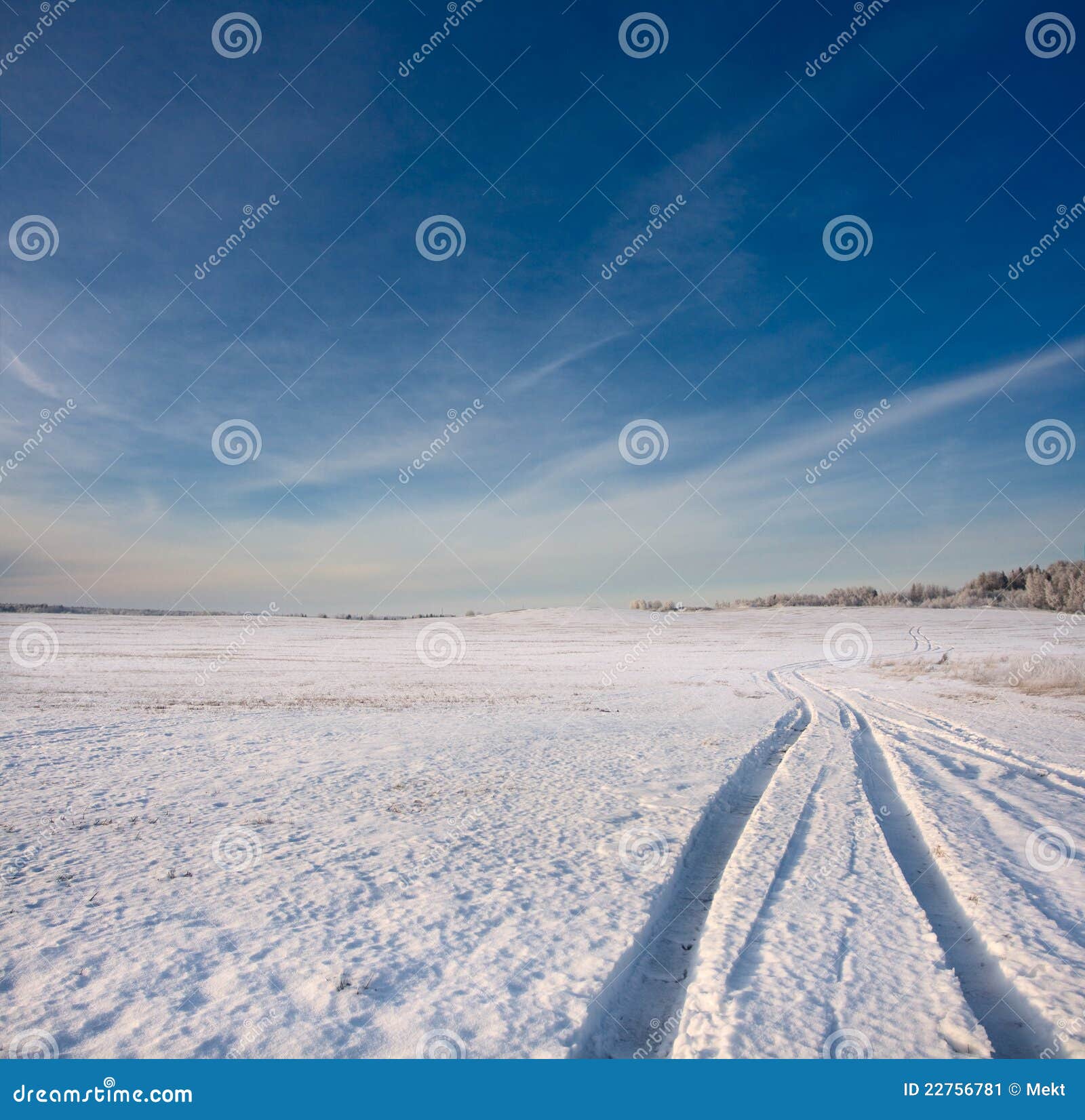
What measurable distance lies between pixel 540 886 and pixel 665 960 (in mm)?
1654

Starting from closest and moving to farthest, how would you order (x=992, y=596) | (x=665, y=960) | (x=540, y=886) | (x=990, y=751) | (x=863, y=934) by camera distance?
(x=665, y=960)
(x=863, y=934)
(x=540, y=886)
(x=990, y=751)
(x=992, y=596)

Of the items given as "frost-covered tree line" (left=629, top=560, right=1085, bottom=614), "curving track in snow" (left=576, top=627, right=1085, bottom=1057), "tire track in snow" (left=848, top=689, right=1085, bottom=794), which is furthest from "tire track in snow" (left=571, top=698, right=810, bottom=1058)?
"frost-covered tree line" (left=629, top=560, right=1085, bottom=614)

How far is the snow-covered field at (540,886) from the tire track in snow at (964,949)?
1.0 inches

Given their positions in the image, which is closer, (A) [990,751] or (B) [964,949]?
(B) [964,949]

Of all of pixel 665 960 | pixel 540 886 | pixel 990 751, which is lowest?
pixel 665 960

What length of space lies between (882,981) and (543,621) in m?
88.0

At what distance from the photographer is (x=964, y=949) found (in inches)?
211

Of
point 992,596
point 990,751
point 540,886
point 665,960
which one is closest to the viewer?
point 665,960

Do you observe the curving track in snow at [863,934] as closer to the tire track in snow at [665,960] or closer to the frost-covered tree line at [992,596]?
the tire track in snow at [665,960]

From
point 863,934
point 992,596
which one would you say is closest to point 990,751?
point 863,934

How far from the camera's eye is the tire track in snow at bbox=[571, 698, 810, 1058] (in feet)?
14.3

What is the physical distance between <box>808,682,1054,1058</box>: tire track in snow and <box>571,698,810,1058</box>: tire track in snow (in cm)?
177

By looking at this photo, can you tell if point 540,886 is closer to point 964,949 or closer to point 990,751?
point 964,949

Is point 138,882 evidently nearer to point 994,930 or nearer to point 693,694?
point 994,930
